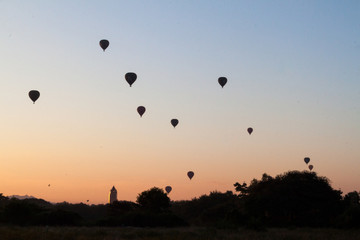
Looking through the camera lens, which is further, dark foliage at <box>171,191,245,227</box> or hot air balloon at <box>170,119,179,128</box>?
dark foliage at <box>171,191,245,227</box>

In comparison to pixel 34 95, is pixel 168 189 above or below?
below

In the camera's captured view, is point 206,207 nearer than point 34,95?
No

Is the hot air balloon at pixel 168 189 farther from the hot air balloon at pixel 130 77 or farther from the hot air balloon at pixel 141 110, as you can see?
the hot air balloon at pixel 130 77

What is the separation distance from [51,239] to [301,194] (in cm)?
3439

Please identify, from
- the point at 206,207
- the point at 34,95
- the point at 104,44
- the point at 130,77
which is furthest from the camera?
the point at 206,207

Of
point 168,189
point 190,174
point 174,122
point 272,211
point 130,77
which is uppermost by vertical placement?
point 130,77

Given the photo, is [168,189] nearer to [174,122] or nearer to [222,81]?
[174,122]

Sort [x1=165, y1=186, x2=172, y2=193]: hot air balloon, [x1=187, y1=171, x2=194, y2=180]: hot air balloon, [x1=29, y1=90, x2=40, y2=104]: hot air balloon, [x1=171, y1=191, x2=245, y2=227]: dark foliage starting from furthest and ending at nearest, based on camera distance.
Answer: [x1=171, y1=191, x2=245, y2=227]: dark foliage, [x1=165, y1=186, x2=172, y2=193]: hot air balloon, [x1=187, y1=171, x2=194, y2=180]: hot air balloon, [x1=29, y1=90, x2=40, y2=104]: hot air balloon

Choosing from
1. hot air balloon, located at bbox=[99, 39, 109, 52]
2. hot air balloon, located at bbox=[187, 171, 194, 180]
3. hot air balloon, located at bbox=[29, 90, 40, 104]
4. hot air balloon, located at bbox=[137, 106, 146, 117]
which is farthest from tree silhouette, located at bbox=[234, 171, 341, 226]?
hot air balloon, located at bbox=[29, 90, 40, 104]

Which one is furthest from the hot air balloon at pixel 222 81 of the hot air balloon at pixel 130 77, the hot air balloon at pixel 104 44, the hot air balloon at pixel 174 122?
the hot air balloon at pixel 104 44

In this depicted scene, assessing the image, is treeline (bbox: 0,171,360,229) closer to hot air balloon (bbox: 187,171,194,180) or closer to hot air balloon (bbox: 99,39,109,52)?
hot air balloon (bbox: 187,171,194,180)

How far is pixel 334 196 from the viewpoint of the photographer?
58375mm

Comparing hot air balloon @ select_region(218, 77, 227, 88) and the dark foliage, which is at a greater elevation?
hot air balloon @ select_region(218, 77, 227, 88)

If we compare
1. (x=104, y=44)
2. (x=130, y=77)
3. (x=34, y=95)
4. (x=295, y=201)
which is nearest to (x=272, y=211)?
(x=295, y=201)
